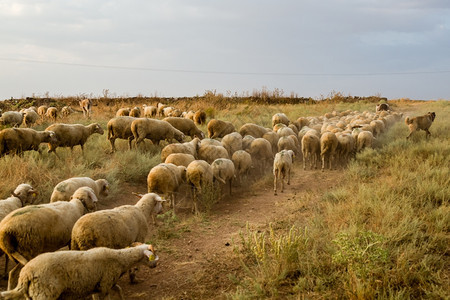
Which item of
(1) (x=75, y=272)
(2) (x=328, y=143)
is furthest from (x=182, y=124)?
(1) (x=75, y=272)

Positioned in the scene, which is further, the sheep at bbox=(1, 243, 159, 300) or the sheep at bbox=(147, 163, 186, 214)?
the sheep at bbox=(147, 163, 186, 214)

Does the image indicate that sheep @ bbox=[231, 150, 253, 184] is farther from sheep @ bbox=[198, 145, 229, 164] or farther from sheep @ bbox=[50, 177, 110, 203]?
sheep @ bbox=[50, 177, 110, 203]

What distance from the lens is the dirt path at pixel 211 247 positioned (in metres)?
4.65

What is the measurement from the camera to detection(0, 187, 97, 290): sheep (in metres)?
4.39

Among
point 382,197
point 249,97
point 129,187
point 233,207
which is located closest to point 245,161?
point 233,207

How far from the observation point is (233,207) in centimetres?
845

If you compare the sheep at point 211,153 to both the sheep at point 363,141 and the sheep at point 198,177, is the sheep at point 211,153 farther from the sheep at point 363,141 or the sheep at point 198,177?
the sheep at point 363,141

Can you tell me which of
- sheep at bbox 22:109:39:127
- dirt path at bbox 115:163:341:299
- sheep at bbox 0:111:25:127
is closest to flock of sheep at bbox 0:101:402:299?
dirt path at bbox 115:163:341:299

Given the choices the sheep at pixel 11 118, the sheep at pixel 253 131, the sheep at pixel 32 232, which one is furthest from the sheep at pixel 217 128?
the sheep at pixel 32 232

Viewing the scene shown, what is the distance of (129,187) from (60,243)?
181 inches

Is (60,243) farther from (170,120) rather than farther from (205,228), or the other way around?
(170,120)

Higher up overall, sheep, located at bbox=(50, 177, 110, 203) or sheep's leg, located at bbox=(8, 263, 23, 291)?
sheep, located at bbox=(50, 177, 110, 203)

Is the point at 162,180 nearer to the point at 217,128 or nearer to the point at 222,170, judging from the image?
the point at 222,170

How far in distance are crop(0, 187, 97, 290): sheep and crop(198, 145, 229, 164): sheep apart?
5615 mm
